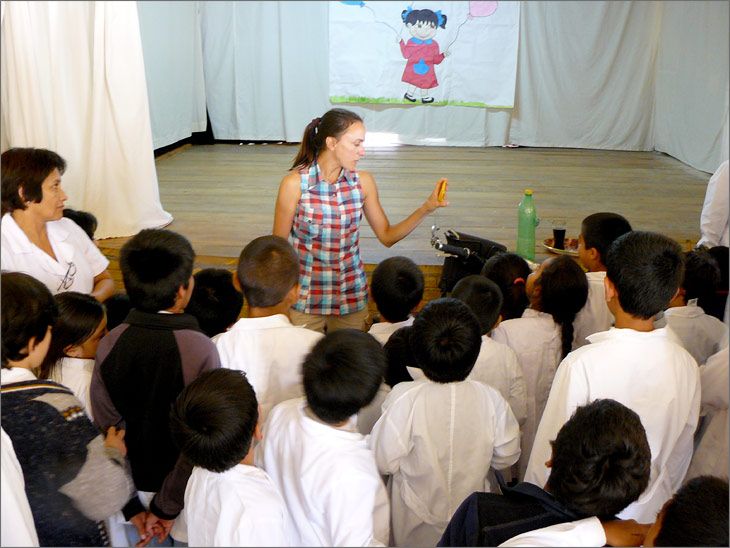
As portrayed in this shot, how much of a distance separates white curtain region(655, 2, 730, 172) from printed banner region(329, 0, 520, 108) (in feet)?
4.46

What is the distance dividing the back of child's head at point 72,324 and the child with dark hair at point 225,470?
498 millimetres

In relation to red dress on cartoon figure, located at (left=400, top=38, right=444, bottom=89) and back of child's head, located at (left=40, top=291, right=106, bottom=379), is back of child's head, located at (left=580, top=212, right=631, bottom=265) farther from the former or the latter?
red dress on cartoon figure, located at (left=400, top=38, right=444, bottom=89)

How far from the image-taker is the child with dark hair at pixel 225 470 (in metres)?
1.17

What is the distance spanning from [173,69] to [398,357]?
4412 mm

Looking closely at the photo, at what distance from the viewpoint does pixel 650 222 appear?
13.4 feet

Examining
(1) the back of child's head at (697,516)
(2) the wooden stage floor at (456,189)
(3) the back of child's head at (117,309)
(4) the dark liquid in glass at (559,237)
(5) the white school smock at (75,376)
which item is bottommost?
(2) the wooden stage floor at (456,189)

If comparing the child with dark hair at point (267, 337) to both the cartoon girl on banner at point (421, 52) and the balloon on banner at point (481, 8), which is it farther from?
the balloon on banner at point (481, 8)

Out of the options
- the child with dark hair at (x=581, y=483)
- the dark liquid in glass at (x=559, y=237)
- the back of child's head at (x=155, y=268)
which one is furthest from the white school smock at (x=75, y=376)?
the dark liquid in glass at (x=559, y=237)

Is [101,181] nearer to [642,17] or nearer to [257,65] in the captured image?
[257,65]

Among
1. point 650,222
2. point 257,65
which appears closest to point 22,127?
point 650,222

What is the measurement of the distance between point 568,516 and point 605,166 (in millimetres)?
5269

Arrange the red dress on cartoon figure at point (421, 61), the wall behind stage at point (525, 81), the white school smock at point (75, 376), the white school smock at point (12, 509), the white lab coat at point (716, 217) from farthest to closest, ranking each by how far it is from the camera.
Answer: the red dress on cartoon figure at point (421, 61)
the wall behind stage at point (525, 81)
the white lab coat at point (716, 217)
the white school smock at point (75, 376)
the white school smock at point (12, 509)

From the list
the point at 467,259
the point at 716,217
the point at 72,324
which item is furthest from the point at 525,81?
the point at 72,324

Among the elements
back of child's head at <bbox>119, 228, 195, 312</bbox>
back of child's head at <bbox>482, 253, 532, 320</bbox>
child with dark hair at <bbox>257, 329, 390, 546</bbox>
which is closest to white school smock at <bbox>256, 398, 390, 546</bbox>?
child with dark hair at <bbox>257, 329, 390, 546</bbox>
